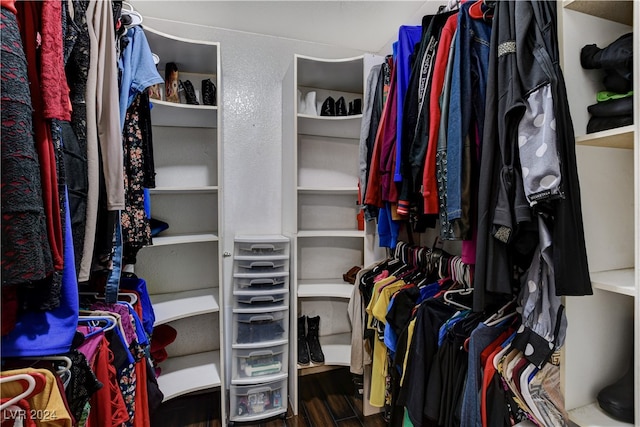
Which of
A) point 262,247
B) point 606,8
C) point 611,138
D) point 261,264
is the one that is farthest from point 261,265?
point 606,8

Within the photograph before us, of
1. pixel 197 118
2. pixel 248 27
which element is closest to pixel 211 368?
pixel 197 118

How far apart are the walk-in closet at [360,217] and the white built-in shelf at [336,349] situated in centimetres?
10

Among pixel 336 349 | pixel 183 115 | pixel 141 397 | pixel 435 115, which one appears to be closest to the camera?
pixel 435 115

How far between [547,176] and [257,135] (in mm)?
1788

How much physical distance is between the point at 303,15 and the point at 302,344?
210 cm

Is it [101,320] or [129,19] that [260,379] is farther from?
[129,19]

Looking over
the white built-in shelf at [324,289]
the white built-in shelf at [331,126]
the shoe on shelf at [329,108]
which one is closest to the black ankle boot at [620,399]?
the white built-in shelf at [324,289]

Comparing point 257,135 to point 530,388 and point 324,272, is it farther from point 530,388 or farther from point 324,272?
point 530,388

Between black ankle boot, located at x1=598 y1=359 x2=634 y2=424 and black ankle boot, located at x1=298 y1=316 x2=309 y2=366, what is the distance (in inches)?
55.7

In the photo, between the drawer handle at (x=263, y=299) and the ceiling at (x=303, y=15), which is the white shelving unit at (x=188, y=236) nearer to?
the drawer handle at (x=263, y=299)

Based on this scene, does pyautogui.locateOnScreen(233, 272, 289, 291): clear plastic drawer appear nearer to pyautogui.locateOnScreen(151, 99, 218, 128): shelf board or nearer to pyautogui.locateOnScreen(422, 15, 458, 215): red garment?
pyautogui.locateOnScreen(151, 99, 218, 128): shelf board

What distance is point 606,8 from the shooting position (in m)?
0.88

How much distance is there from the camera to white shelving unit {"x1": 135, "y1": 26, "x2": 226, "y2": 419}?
1.84m

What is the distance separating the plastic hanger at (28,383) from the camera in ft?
1.99
